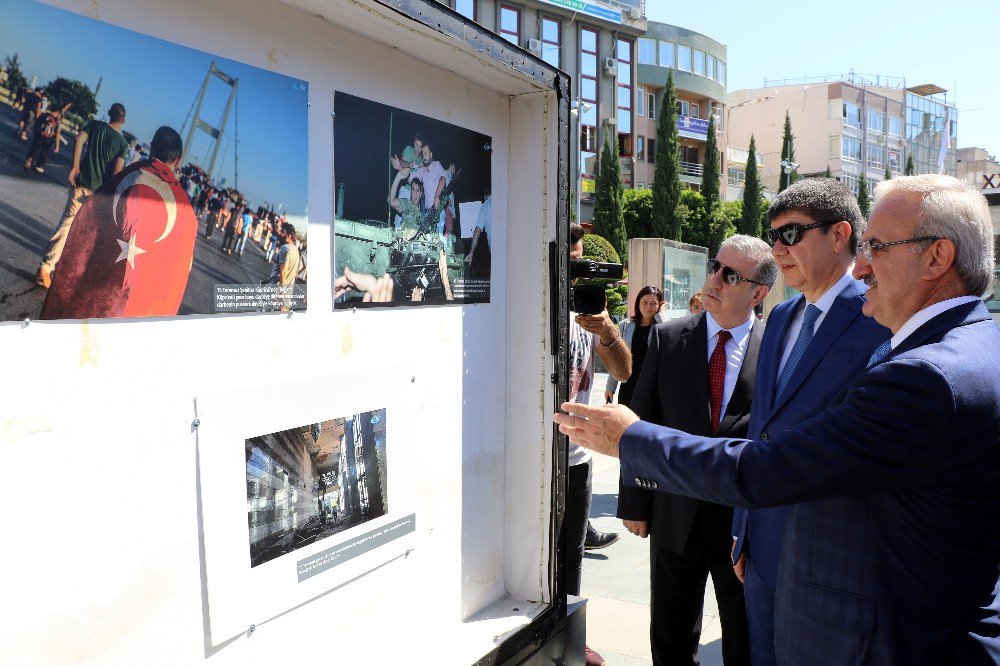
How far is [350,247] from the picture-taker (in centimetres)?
200

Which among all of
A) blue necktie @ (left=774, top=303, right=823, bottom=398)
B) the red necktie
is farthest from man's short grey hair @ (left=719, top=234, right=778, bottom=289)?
blue necktie @ (left=774, top=303, right=823, bottom=398)

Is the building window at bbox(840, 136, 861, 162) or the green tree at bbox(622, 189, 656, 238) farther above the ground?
the building window at bbox(840, 136, 861, 162)

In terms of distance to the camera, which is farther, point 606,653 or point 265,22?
point 606,653

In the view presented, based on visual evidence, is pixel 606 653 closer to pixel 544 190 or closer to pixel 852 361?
pixel 852 361

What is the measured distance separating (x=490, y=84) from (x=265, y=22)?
0.85 metres

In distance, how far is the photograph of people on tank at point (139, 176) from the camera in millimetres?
1323

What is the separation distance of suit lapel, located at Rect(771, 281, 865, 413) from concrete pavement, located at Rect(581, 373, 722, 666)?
196 centimetres

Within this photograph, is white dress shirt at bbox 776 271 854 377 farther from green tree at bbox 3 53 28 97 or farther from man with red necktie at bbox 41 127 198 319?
green tree at bbox 3 53 28 97

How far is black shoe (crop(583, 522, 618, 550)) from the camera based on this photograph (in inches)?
207

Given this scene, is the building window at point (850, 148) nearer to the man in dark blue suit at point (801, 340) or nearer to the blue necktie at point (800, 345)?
the man in dark blue suit at point (801, 340)

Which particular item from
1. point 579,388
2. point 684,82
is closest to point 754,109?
point 684,82

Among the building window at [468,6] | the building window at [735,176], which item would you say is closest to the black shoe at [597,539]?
the building window at [468,6]

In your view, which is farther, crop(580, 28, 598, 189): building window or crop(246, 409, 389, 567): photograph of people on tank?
crop(580, 28, 598, 189): building window

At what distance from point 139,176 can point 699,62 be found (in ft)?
176
